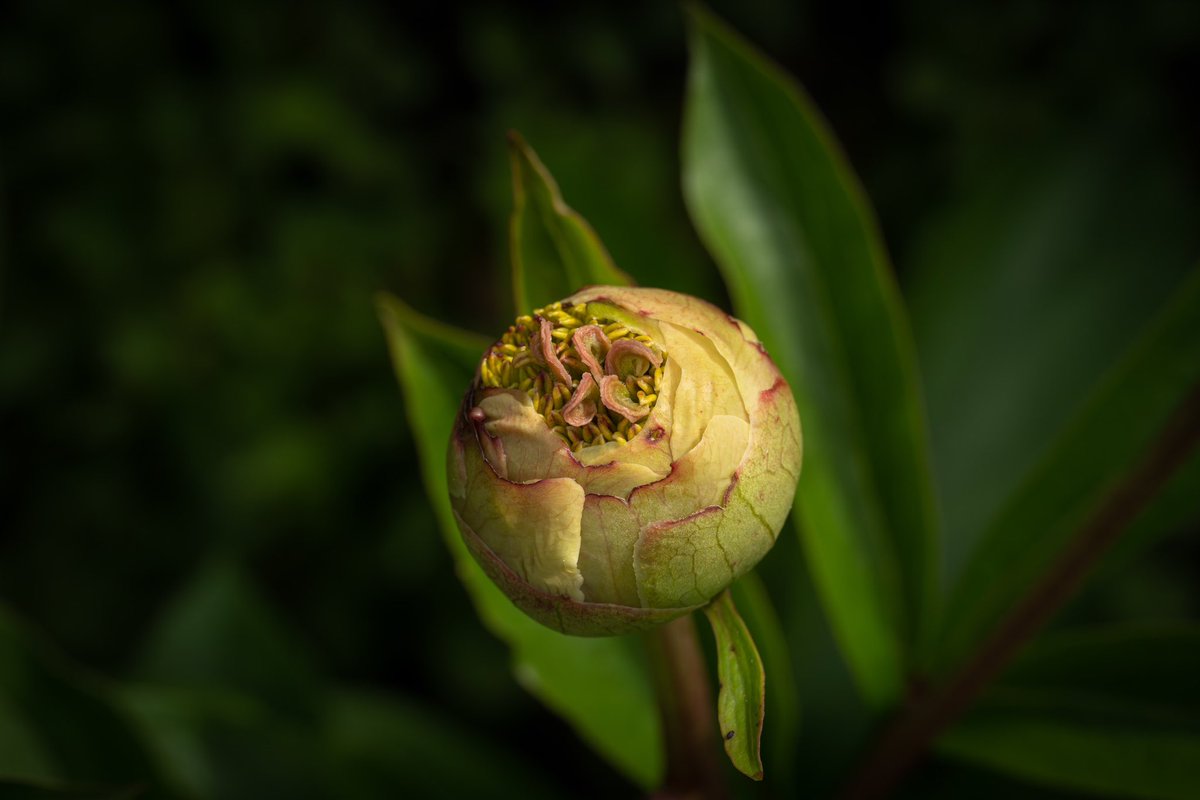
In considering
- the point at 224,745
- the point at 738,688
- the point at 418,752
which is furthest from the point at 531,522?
the point at 418,752

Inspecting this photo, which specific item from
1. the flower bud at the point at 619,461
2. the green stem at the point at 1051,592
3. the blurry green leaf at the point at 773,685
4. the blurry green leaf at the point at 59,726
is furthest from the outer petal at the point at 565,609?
the blurry green leaf at the point at 59,726

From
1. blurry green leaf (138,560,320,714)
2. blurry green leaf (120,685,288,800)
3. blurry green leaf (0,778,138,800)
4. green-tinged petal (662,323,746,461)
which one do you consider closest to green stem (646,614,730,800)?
green-tinged petal (662,323,746,461)

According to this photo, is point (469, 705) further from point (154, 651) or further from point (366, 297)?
point (366, 297)

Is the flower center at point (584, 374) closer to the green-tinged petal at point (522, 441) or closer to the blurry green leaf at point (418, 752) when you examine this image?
the green-tinged petal at point (522, 441)

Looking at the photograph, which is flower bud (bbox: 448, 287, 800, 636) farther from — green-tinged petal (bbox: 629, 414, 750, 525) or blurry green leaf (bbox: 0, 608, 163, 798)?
blurry green leaf (bbox: 0, 608, 163, 798)

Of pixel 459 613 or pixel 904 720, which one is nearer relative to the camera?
pixel 904 720

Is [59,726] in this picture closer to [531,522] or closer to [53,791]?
[53,791]

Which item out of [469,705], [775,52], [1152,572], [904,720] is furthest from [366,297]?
[1152,572]
